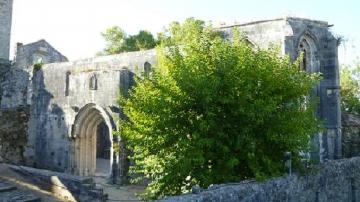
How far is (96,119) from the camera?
66.4 feet

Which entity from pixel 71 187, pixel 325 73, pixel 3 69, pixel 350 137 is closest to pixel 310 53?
pixel 325 73

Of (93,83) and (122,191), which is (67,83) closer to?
(93,83)

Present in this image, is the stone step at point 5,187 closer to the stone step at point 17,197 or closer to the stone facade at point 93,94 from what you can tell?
the stone step at point 17,197

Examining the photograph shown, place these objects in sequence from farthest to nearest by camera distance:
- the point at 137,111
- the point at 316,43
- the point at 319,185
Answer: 1. the point at 316,43
2. the point at 319,185
3. the point at 137,111

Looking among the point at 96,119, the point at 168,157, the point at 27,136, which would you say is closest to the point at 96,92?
the point at 96,119

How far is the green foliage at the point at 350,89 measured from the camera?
25109mm

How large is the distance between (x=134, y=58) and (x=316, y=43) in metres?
7.28

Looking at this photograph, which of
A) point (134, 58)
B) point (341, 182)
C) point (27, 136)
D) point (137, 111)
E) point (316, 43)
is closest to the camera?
point (137, 111)

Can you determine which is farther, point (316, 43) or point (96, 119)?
point (96, 119)

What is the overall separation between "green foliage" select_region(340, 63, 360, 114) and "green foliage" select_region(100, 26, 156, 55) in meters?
12.2

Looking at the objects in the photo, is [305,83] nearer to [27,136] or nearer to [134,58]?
[134,58]

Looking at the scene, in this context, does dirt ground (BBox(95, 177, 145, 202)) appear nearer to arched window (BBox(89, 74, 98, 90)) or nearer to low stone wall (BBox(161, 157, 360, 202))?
arched window (BBox(89, 74, 98, 90))

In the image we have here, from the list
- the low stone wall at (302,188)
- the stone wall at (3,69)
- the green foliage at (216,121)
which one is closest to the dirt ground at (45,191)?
the green foliage at (216,121)

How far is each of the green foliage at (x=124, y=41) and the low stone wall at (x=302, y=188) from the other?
18.7 m
